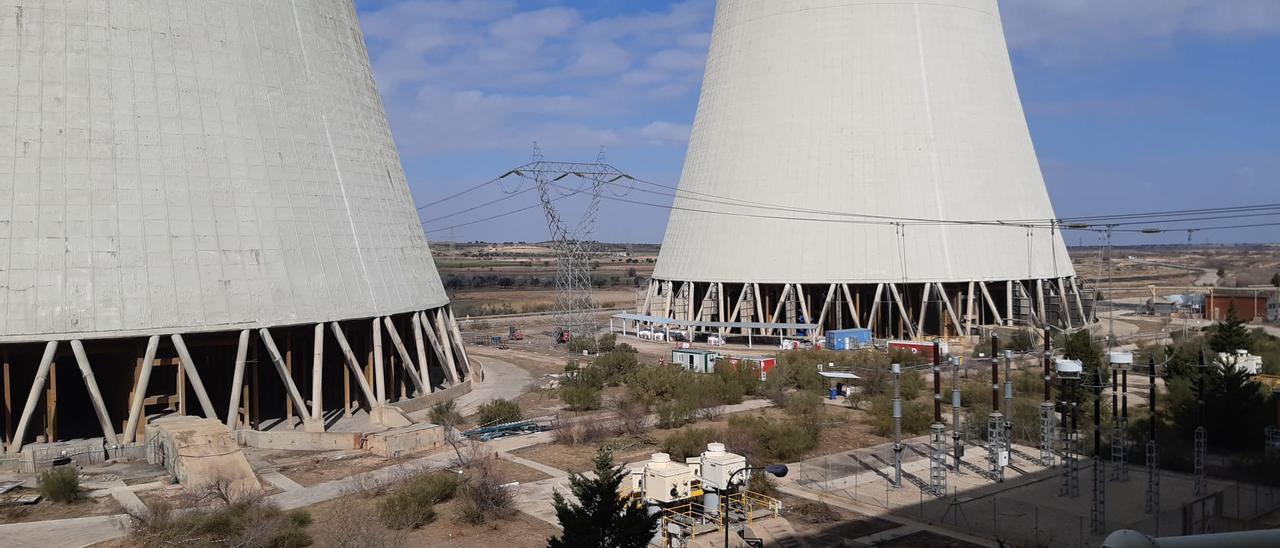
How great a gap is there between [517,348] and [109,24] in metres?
29.4

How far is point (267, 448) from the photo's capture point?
2389 centimetres

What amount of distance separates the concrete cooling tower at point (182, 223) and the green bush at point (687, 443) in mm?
8107

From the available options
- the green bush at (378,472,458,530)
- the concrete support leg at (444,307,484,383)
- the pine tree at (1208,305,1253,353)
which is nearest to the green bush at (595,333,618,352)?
the concrete support leg at (444,307,484,383)

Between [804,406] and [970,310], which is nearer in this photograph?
[804,406]

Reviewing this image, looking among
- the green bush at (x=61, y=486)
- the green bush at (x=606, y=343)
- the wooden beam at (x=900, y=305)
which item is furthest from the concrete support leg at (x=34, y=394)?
the wooden beam at (x=900, y=305)

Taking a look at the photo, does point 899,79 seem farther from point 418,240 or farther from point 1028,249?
point 418,240

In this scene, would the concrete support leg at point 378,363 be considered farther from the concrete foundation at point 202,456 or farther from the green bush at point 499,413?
the concrete foundation at point 202,456

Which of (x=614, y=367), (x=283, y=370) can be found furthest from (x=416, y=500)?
(x=614, y=367)

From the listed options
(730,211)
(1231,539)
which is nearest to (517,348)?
(730,211)

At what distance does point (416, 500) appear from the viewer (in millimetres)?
17797

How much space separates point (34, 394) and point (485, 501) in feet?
37.9

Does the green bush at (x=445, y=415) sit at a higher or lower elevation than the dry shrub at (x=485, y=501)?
higher

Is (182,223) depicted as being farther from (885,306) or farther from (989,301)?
(989,301)

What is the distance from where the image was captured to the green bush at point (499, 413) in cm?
2709
